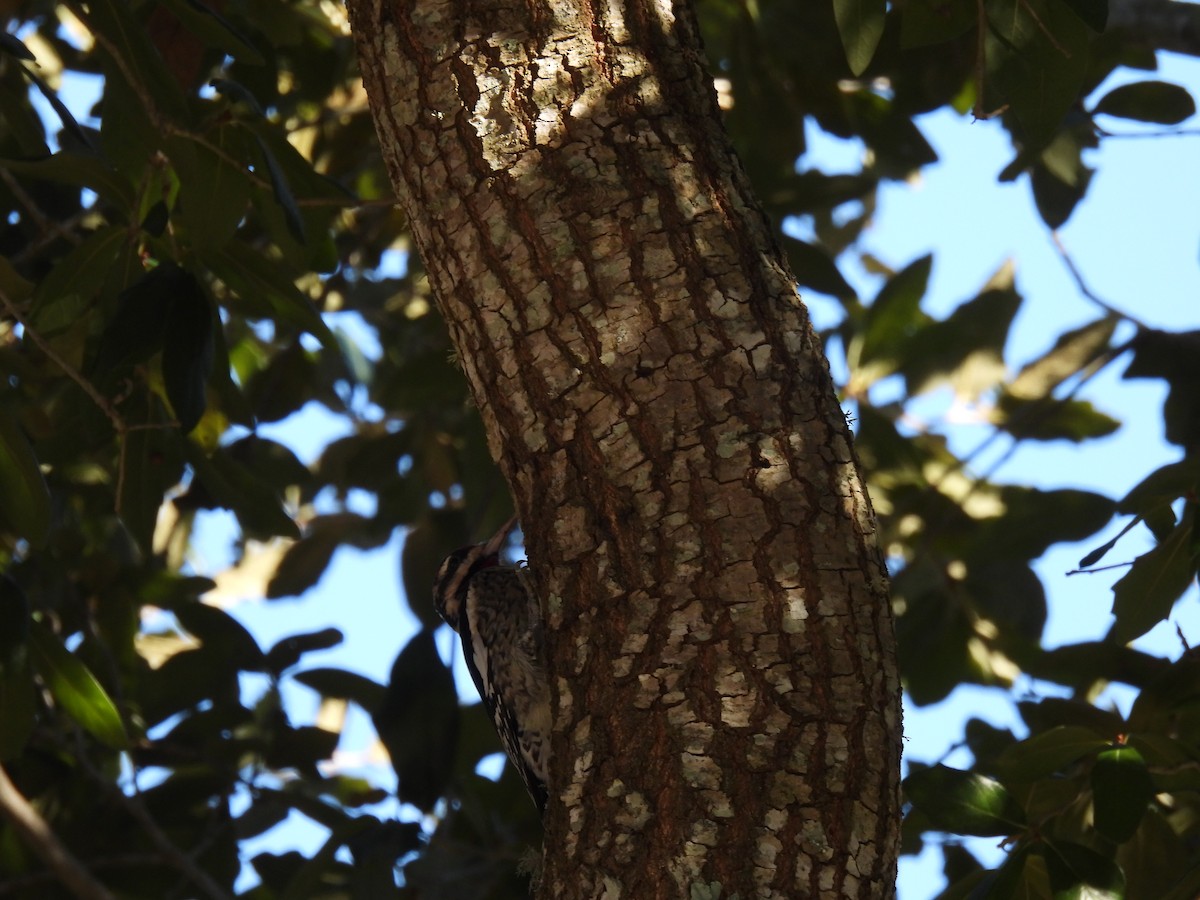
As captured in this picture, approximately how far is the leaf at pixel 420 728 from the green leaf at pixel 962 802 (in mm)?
1352

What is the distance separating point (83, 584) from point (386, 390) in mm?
1135

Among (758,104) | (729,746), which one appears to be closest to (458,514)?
(758,104)

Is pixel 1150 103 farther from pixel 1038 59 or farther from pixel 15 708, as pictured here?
pixel 15 708

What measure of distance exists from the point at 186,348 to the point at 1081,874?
6.35ft

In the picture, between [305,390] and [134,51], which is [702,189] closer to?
[134,51]

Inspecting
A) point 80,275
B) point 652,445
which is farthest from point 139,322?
point 652,445

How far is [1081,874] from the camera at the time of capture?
92.0 inches

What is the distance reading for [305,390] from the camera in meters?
4.64

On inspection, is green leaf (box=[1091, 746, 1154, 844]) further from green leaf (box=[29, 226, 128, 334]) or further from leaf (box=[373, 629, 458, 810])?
green leaf (box=[29, 226, 128, 334])

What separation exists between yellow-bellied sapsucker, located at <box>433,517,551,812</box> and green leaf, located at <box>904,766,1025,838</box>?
4.44 feet

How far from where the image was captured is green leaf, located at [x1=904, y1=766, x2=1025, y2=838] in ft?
8.07

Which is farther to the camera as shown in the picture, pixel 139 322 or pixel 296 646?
pixel 296 646

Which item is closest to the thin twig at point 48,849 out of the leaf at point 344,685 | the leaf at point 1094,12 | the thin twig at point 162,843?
the thin twig at point 162,843

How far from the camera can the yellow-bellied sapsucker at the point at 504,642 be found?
12.3ft
